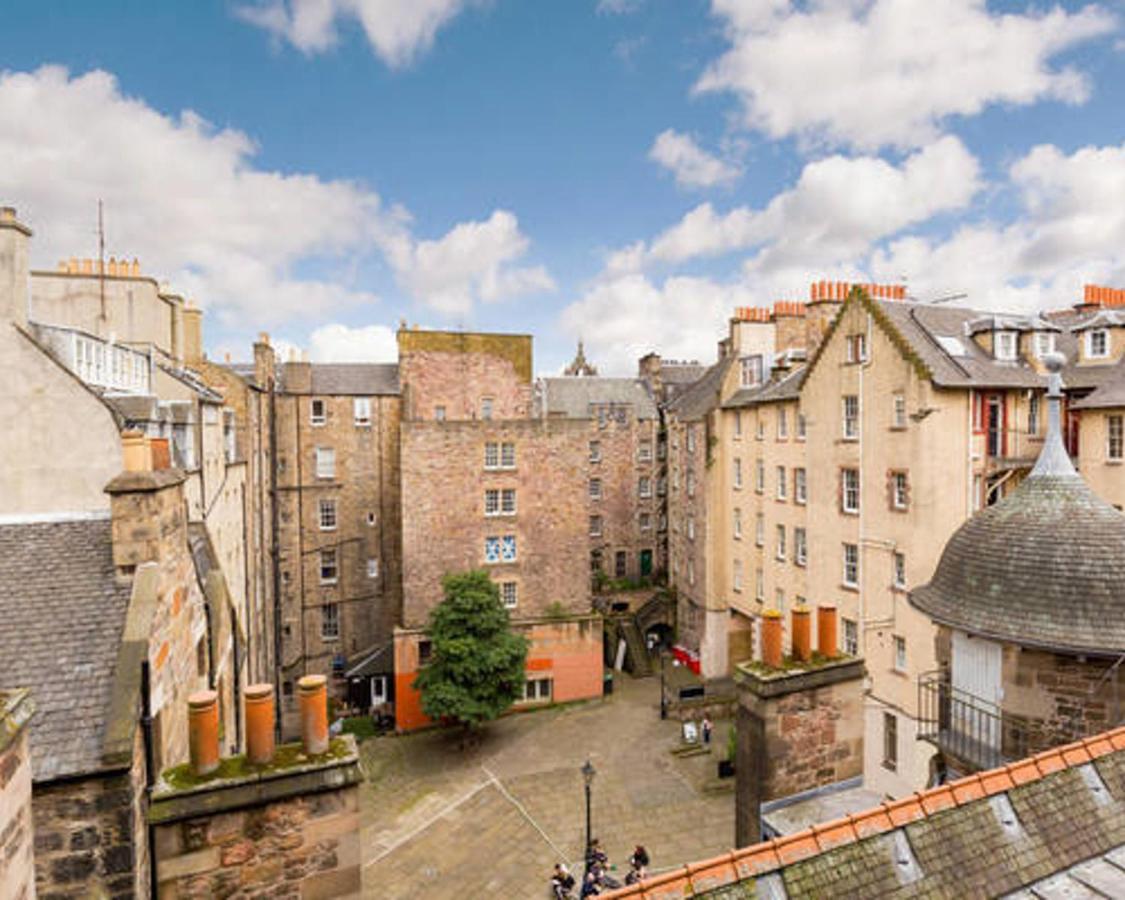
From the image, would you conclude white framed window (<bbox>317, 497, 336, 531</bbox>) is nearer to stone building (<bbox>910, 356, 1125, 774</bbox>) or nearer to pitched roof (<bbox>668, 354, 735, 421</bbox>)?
pitched roof (<bbox>668, 354, 735, 421</bbox>)

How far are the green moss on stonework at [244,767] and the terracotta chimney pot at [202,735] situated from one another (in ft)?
0.28

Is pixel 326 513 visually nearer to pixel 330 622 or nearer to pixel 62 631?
pixel 330 622

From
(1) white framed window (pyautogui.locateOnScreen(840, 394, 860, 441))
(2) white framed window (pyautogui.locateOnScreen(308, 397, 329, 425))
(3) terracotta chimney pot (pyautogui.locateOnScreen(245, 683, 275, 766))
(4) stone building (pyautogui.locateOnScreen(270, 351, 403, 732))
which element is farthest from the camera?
(2) white framed window (pyautogui.locateOnScreen(308, 397, 329, 425))

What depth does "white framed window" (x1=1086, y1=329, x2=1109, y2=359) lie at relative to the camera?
901 inches

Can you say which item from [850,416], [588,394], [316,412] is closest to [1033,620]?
[850,416]

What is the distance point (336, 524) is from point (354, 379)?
27.1 feet

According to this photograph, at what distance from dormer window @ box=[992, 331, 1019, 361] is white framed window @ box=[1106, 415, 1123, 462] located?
11.7ft

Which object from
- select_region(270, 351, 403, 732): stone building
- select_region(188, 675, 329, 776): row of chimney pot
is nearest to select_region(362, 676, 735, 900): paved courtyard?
select_region(270, 351, 403, 732): stone building

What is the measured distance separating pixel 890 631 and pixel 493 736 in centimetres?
1693

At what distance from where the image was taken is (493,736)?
2895 cm

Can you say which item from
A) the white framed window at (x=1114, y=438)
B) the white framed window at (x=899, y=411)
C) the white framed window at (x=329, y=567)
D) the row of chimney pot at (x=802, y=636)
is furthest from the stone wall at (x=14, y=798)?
the white framed window at (x=329, y=567)

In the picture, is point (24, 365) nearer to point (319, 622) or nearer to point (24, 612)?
point (24, 612)

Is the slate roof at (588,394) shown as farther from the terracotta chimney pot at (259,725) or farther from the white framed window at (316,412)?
the terracotta chimney pot at (259,725)

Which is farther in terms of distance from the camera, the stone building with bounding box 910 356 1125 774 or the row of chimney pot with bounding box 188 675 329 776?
the stone building with bounding box 910 356 1125 774
